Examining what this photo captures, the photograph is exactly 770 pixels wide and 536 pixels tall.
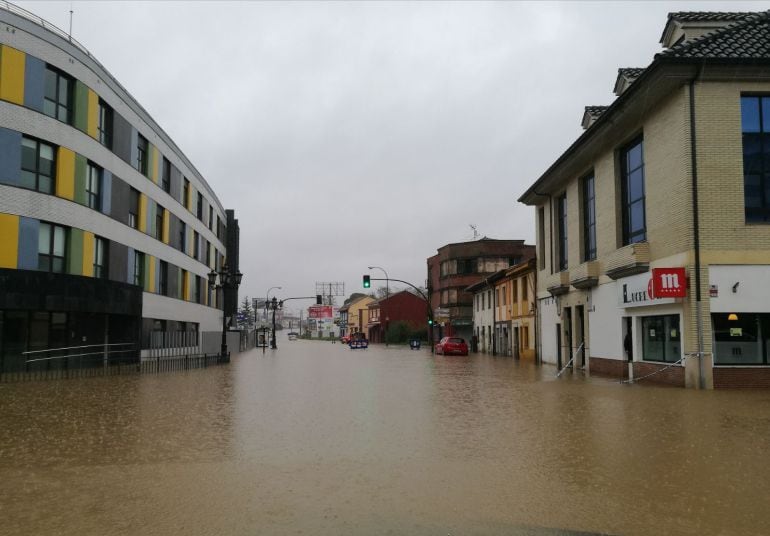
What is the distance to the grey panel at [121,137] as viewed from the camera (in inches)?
1171

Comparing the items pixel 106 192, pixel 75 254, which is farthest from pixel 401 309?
pixel 75 254

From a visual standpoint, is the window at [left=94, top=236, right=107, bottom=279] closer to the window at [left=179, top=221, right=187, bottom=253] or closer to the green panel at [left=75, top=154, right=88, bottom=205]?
the green panel at [left=75, top=154, right=88, bottom=205]

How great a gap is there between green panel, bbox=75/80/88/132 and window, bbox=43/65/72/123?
0.26 metres

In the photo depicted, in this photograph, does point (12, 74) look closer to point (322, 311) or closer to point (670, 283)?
point (670, 283)

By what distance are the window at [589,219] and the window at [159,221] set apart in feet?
79.5

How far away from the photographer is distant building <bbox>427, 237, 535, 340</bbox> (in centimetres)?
7000

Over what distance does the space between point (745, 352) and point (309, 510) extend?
15.8 m

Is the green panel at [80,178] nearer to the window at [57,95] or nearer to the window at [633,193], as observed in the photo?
the window at [57,95]

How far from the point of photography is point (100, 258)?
2864cm

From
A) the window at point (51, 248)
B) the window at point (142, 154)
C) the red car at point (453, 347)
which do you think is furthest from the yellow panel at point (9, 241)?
the red car at point (453, 347)

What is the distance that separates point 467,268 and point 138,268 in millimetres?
43615

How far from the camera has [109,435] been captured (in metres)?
9.62

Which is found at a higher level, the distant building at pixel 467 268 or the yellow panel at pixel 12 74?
the yellow panel at pixel 12 74

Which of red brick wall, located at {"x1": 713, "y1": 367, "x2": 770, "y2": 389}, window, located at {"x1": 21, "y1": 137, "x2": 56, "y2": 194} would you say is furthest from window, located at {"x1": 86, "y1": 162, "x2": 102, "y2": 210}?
red brick wall, located at {"x1": 713, "y1": 367, "x2": 770, "y2": 389}
